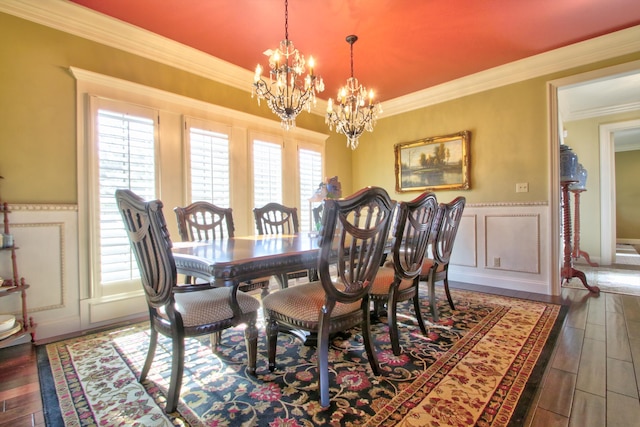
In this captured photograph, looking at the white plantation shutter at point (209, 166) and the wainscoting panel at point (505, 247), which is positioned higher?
the white plantation shutter at point (209, 166)

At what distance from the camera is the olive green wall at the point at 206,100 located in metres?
2.27

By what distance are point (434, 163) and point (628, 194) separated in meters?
7.94

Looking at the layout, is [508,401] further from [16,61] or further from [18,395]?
[16,61]

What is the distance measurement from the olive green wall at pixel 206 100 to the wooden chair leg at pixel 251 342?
2.02 metres

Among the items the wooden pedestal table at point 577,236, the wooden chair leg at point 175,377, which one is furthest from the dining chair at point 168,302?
the wooden pedestal table at point 577,236

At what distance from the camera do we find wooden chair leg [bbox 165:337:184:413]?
1411 millimetres

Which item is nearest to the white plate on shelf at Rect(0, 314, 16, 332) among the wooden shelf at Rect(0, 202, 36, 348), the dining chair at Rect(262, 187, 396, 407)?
the wooden shelf at Rect(0, 202, 36, 348)

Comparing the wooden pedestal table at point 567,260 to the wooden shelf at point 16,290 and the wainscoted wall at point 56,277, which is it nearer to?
the wainscoted wall at point 56,277

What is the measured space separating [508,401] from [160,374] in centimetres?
192

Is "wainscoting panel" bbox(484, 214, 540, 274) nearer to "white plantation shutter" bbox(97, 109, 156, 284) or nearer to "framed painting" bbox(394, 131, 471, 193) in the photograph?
"framed painting" bbox(394, 131, 471, 193)

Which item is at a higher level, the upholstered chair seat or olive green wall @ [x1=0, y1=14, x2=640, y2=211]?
olive green wall @ [x1=0, y1=14, x2=640, y2=211]

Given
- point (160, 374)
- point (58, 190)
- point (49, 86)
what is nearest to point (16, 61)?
point (49, 86)

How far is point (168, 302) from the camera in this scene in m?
1.44

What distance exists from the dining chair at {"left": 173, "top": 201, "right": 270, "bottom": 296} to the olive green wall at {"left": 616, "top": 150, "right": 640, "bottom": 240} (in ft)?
34.7
